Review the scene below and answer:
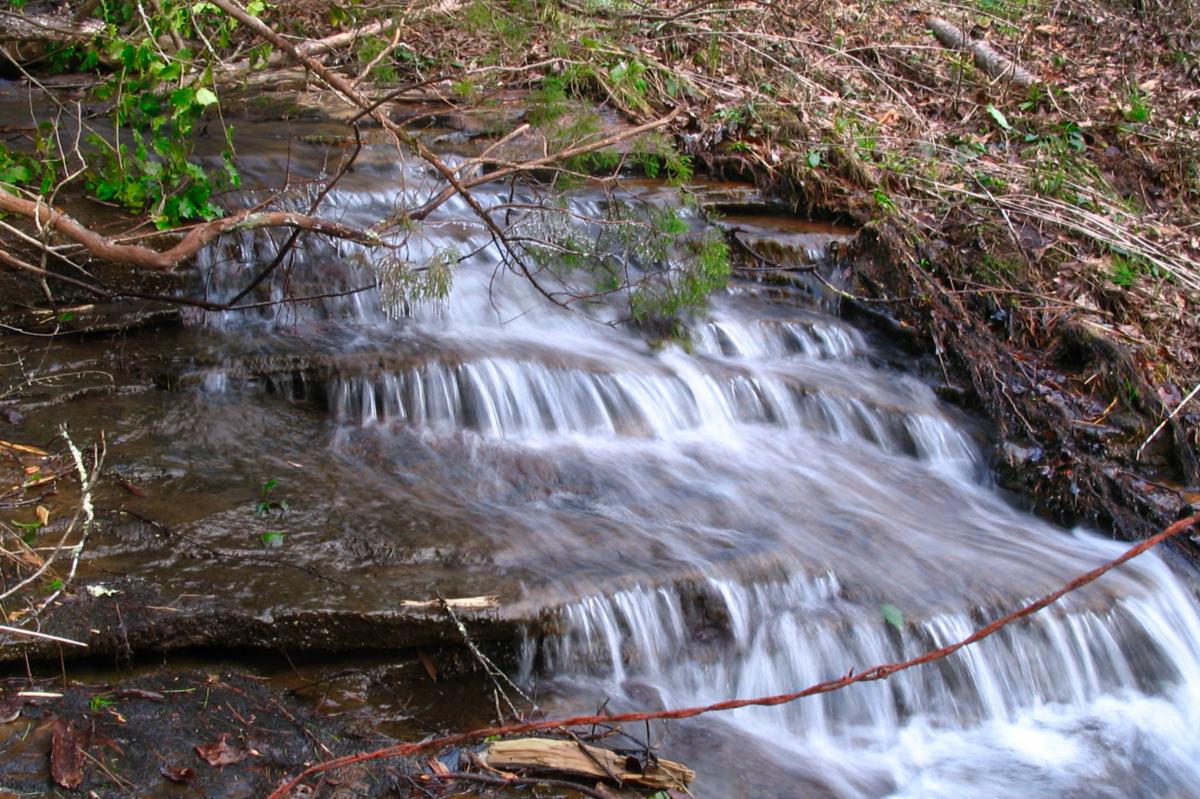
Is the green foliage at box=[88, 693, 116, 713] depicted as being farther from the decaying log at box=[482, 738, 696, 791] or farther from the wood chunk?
the decaying log at box=[482, 738, 696, 791]

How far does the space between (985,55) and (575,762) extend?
31.1ft

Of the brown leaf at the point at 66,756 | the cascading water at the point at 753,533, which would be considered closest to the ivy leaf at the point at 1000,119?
the cascading water at the point at 753,533

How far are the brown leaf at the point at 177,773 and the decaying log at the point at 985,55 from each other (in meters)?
9.60

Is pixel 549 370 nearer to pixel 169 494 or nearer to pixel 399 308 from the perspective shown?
pixel 399 308

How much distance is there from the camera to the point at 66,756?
119 inches

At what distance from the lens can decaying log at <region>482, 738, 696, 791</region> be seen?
3.32m

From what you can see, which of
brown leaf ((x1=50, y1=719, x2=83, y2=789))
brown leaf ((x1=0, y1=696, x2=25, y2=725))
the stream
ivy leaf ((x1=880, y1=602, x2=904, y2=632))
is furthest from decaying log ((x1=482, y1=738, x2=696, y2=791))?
ivy leaf ((x1=880, y1=602, x2=904, y2=632))

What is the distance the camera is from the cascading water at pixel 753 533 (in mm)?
4160

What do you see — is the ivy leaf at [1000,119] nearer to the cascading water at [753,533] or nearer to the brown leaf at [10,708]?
the cascading water at [753,533]

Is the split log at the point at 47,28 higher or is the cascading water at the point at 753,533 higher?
the split log at the point at 47,28

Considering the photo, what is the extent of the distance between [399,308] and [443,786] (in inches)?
143

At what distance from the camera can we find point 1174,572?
18.3ft

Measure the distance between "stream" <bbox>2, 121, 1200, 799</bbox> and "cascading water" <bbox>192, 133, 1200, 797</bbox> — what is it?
0.02 metres

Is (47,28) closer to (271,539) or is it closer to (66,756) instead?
(271,539)
